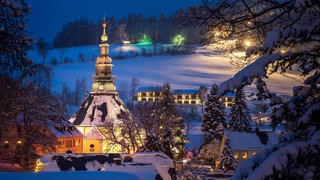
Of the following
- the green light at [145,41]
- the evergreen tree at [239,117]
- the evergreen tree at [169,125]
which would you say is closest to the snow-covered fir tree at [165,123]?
the evergreen tree at [169,125]

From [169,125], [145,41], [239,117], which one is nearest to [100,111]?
[169,125]

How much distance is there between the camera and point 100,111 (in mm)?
59281

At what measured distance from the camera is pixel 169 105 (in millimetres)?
60250

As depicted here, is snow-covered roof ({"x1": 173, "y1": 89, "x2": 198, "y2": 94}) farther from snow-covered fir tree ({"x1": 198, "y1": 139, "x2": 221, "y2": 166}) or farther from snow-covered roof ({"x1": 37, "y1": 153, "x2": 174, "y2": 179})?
snow-covered roof ({"x1": 37, "y1": 153, "x2": 174, "y2": 179})

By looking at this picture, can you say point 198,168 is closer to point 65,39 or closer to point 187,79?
point 187,79

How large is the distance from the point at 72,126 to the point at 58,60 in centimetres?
9262

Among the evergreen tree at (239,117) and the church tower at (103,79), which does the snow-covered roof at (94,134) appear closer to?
the church tower at (103,79)

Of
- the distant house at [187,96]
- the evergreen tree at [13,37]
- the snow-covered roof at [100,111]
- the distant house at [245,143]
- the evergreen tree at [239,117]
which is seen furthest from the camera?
the distant house at [187,96]

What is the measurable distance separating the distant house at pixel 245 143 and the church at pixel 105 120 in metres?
9.30

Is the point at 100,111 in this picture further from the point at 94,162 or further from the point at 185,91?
the point at 185,91

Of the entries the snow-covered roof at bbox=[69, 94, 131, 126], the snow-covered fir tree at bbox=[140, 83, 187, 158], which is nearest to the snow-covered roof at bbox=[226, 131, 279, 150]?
the snow-covered fir tree at bbox=[140, 83, 187, 158]

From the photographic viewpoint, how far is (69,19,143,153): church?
5012 cm

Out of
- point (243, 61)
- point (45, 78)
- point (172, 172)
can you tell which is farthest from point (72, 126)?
point (45, 78)

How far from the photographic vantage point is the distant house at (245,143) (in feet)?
174
